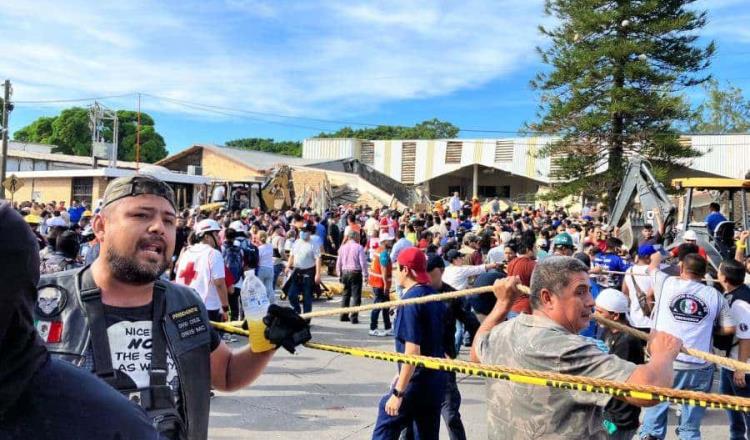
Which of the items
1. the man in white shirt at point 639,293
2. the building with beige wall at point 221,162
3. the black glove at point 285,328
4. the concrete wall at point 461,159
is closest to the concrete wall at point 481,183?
the concrete wall at point 461,159

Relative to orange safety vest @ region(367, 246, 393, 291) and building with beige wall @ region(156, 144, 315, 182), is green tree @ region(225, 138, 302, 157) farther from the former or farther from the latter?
orange safety vest @ region(367, 246, 393, 291)

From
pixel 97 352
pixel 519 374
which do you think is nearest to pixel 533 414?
pixel 519 374

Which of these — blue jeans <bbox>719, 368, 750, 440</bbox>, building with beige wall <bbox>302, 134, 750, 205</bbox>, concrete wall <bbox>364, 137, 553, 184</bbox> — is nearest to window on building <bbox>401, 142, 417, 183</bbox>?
building with beige wall <bbox>302, 134, 750, 205</bbox>

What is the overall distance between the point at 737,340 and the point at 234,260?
21.4ft

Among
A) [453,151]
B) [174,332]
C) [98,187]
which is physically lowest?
[174,332]

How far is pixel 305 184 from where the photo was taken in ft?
104

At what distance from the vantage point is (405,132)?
7712cm

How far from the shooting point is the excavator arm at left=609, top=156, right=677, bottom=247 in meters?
14.5

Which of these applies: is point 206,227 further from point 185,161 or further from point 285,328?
point 185,161

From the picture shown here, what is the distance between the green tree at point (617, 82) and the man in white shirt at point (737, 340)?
1985 cm

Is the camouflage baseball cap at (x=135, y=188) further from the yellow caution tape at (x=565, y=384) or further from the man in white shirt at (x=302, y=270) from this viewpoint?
the man in white shirt at (x=302, y=270)

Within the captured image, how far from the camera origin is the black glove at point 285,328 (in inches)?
91.7

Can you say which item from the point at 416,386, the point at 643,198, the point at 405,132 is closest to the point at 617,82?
the point at 643,198

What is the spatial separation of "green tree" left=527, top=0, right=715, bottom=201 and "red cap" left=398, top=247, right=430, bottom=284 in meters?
21.6
